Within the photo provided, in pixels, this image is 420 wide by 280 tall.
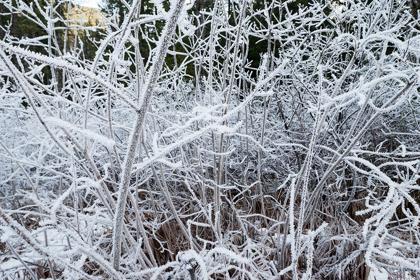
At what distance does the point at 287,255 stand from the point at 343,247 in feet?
1.46

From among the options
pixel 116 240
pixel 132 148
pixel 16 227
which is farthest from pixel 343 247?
pixel 16 227

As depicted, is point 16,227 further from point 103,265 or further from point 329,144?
point 329,144

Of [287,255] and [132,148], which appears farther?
[287,255]

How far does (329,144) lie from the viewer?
325cm

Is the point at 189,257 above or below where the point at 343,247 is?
above

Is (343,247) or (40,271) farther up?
(40,271)

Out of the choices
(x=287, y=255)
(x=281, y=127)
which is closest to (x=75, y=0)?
(x=287, y=255)

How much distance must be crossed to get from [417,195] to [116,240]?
3839 mm

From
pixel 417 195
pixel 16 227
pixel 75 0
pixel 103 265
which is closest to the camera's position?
pixel 16 227

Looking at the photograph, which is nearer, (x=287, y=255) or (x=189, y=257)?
(x=189, y=257)

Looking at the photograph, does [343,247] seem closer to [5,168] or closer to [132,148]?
[132,148]

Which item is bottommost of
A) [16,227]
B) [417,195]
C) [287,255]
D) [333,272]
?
[417,195]

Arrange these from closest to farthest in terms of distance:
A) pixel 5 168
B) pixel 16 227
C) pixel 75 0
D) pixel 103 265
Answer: pixel 16 227 < pixel 103 265 < pixel 75 0 < pixel 5 168

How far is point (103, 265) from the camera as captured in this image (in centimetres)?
81
